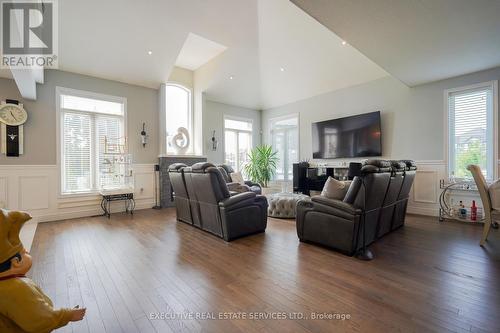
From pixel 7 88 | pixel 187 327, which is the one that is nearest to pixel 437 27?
pixel 187 327

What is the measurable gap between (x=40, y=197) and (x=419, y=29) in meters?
6.84

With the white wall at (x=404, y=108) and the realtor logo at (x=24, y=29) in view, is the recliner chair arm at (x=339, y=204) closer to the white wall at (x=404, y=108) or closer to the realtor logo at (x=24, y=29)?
the white wall at (x=404, y=108)

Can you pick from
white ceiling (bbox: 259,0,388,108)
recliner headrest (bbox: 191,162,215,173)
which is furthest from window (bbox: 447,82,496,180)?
recliner headrest (bbox: 191,162,215,173)

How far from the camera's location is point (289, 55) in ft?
18.2

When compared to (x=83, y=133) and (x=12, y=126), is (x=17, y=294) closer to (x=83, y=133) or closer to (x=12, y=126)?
(x=12, y=126)

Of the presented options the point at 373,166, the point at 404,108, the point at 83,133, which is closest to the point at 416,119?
the point at 404,108

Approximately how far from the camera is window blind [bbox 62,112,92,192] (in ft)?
15.8

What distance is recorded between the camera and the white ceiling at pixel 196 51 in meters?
5.25

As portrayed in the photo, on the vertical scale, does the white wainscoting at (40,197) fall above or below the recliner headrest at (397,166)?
below

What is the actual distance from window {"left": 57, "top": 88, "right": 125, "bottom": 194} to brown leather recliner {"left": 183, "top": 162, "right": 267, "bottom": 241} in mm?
2879

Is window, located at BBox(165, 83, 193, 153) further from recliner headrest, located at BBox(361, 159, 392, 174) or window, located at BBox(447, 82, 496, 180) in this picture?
window, located at BBox(447, 82, 496, 180)

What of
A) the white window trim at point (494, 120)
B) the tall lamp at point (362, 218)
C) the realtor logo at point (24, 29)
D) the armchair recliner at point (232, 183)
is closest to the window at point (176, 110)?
the armchair recliner at point (232, 183)

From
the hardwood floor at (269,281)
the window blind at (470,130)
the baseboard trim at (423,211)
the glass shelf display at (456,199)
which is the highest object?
the window blind at (470,130)

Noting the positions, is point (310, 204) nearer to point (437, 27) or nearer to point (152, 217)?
point (437, 27)
